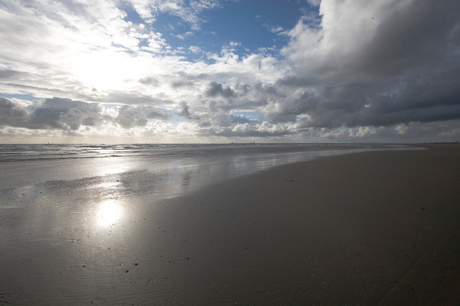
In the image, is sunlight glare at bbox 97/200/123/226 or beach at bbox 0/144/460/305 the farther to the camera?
sunlight glare at bbox 97/200/123/226

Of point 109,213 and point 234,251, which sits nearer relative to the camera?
point 234,251

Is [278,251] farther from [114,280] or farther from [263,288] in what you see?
[114,280]

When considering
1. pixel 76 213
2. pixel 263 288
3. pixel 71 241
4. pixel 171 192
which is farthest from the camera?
pixel 171 192

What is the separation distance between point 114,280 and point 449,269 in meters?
5.56

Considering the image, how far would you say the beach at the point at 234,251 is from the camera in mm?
3184

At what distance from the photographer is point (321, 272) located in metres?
3.62

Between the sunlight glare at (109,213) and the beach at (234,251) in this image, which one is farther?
the sunlight glare at (109,213)

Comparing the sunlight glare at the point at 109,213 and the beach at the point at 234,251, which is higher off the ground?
the sunlight glare at the point at 109,213

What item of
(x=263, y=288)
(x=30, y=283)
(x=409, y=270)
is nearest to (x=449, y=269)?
(x=409, y=270)

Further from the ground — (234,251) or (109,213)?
(109,213)

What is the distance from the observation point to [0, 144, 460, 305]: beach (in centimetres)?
318

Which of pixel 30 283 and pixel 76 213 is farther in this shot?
pixel 76 213

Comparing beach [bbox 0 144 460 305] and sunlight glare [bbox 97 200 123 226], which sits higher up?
sunlight glare [bbox 97 200 123 226]

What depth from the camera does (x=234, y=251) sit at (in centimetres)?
436
